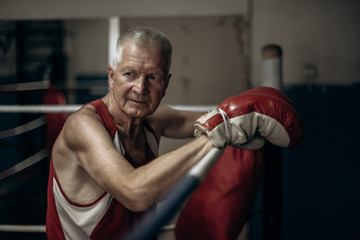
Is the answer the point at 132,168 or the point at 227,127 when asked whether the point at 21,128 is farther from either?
the point at 227,127

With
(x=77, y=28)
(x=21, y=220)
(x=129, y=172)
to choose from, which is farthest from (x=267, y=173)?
(x=77, y=28)

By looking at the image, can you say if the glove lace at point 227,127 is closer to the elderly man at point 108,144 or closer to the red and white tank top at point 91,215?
the elderly man at point 108,144

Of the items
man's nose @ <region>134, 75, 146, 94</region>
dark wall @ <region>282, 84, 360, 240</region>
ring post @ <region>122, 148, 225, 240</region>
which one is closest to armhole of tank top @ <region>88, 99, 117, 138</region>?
man's nose @ <region>134, 75, 146, 94</region>

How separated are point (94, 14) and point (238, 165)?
5.00 feet

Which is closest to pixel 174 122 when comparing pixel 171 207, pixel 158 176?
pixel 158 176

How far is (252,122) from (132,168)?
1.06 feet

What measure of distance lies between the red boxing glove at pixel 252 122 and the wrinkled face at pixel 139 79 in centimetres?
21

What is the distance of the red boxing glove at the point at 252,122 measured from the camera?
65 centimetres

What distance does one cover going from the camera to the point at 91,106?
0.85 meters

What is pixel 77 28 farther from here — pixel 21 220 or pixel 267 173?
pixel 267 173

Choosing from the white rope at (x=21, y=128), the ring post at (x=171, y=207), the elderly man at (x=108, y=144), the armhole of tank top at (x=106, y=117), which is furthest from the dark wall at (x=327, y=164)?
the white rope at (x=21, y=128)

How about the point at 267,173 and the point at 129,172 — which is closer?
the point at 129,172

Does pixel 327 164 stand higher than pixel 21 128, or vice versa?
pixel 21 128

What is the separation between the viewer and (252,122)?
724 mm
